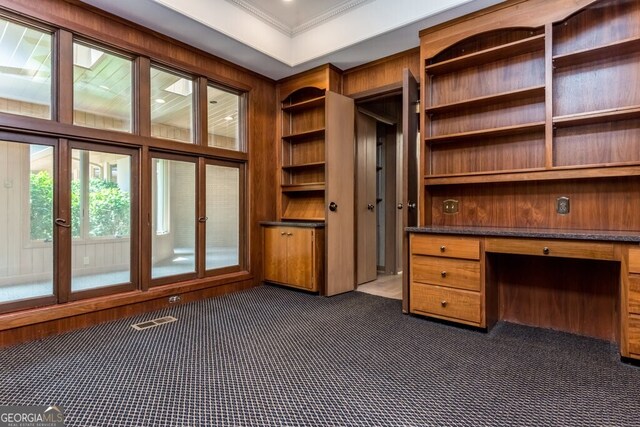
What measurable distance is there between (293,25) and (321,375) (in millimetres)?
3691

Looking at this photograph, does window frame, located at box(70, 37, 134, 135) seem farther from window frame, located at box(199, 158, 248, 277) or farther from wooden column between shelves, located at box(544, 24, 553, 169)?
wooden column between shelves, located at box(544, 24, 553, 169)

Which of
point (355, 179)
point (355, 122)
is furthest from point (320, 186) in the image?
point (355, 122)

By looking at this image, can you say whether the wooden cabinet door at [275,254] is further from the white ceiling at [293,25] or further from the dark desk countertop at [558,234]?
the white ceiling at [293,25]

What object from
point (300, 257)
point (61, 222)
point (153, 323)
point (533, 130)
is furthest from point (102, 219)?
point (533, 130)

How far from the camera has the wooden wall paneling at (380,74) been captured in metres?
3.57

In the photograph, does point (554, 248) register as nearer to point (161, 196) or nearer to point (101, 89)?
point (161, 196)

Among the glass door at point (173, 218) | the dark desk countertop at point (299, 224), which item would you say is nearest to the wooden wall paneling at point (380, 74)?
the dark desk countertop at point (299, 224)

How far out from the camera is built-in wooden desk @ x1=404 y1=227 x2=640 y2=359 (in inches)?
91.0

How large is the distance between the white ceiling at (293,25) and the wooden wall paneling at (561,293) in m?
2.23

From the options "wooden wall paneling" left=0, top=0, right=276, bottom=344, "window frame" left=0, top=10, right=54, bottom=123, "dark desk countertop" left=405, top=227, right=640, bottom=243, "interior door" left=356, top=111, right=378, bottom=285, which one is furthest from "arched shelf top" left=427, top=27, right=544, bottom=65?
"window frame" left=0, top=10, right=54, bottom=123

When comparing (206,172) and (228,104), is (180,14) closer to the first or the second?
(228,104)

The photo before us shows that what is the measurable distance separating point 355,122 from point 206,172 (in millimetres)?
1891

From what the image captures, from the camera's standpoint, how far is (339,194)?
3850mm

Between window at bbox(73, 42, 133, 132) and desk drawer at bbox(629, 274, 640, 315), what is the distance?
407cm
